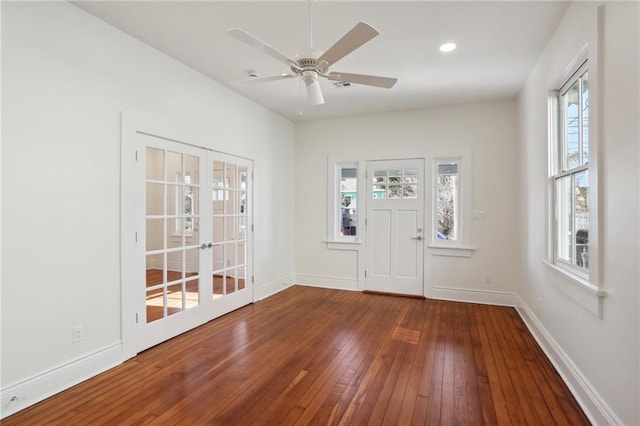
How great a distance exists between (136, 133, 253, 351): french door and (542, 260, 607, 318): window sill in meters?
3.46

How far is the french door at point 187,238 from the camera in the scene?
316 cm

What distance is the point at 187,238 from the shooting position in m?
3.63

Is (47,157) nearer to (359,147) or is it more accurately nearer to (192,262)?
(192,262)

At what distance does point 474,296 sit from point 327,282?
7.45 ft

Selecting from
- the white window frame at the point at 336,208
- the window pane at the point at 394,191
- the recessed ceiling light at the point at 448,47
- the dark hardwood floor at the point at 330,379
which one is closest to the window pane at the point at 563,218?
the dark hardwood floor at the point at 330,379

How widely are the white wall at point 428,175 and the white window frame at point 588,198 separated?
1.61 meters

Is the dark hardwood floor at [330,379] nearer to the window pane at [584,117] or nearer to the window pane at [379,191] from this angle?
the window pane at [584,117]

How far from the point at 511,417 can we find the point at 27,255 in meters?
3.37

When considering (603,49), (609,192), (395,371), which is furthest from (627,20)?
(395,371)

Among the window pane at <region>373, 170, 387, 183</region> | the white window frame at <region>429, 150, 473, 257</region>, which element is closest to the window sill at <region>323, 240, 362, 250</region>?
the window pane at <region>373, 170, 387, 183</region>

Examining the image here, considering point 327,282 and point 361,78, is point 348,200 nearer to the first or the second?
point 327,282

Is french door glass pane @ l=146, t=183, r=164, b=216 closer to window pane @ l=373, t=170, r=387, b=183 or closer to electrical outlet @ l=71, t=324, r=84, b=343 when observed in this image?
electrical outlet @ l=71, t=324, r=84, b=343

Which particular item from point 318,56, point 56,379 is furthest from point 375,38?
point 56,379

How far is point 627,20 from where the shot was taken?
175cm
